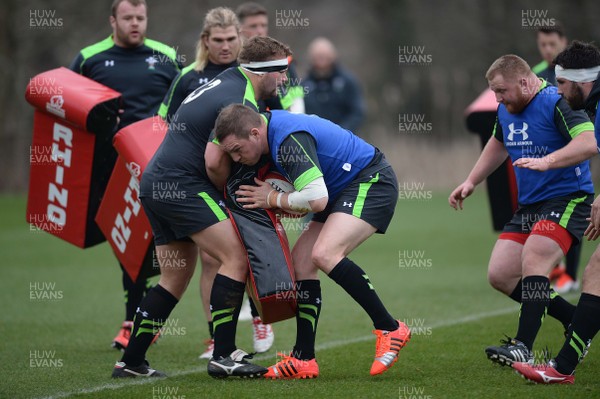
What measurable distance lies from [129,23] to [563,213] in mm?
3818

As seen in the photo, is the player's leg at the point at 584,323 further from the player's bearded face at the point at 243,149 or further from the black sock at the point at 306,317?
the player's bearded face at the point at 243,149

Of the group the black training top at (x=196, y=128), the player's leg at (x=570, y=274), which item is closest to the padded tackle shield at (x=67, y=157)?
the black training top at (x=196, y=128)

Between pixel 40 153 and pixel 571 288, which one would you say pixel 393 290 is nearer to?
pixel 571 288

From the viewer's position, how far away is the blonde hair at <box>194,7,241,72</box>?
7.12m

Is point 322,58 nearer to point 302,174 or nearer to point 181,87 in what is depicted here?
point 181,87

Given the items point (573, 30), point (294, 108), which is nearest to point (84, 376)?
point (294, 108)

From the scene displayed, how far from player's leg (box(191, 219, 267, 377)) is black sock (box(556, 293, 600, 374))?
181 cm

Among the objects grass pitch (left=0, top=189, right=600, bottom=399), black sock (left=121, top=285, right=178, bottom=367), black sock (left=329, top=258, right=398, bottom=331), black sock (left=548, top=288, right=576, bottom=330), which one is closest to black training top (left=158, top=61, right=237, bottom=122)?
black sock (left=121, top=285, right=178, bottom=367)

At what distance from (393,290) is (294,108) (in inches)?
99.4

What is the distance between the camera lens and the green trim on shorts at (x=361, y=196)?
585 centimetres

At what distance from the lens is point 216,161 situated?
5.67m

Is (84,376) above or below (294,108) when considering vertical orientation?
below

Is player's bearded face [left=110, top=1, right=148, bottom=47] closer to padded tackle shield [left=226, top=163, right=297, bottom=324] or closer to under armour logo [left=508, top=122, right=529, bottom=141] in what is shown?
padded tackle shield [left=226, top=163, right=297, bottom=324]

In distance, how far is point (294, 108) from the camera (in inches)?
350
